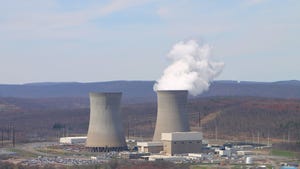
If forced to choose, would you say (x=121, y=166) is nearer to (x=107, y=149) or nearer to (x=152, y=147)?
(x=152, y=147)

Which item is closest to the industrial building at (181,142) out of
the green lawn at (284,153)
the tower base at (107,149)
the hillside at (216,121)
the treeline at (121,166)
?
the tower base at (107,149)

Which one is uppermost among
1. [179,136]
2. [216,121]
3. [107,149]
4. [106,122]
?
[216,121]

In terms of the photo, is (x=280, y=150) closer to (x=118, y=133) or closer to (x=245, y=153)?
(x=245, y=153)

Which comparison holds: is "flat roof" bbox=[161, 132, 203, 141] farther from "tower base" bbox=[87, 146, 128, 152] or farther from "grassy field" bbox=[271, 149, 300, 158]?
"grassy field" bbox=[271, 149, 300, 158]

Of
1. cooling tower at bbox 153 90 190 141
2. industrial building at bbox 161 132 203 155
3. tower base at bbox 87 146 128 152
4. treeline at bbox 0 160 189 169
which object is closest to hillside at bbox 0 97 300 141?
industrial building at bbox 161 132 203 155

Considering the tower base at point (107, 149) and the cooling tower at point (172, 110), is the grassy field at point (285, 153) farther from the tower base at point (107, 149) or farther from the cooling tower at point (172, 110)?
the tower base at point (107, 149)

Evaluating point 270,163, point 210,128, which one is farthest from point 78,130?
point 270,163

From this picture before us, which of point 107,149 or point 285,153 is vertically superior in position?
point 107,149

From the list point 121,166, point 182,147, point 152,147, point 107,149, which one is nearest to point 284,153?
point 182,147
